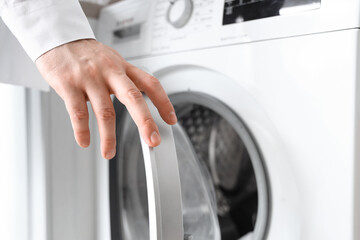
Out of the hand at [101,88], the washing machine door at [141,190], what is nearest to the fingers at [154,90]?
the hand at [101,88]

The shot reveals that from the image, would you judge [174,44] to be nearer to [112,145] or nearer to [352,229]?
[112,145]

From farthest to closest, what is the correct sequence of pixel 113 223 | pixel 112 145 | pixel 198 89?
pixel 113 223, pixel 198 89, pixel 112 145

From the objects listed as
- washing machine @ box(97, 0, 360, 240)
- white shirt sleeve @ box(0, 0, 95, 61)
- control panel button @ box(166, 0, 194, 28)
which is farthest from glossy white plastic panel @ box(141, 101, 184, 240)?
control panel button @ box(166, 0, 194, 28)

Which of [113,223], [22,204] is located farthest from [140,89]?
[22,204]

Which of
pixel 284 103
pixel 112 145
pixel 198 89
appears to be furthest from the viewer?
pixel 198 89

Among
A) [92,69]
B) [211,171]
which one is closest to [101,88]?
[92,69]

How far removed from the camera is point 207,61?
2.10ft

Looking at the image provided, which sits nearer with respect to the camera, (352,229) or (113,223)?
(352,229)

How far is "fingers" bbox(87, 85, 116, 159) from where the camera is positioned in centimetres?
41

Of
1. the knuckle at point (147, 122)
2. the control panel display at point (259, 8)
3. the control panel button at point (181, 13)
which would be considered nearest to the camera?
the knuckle at point (147, 122)

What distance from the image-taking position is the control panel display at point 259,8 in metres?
0.53

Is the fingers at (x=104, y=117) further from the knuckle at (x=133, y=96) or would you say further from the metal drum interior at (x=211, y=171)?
the metal drum interior at (x=211, y=171)

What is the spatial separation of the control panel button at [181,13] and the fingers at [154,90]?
24 cm

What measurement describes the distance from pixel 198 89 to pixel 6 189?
0.52 meters
